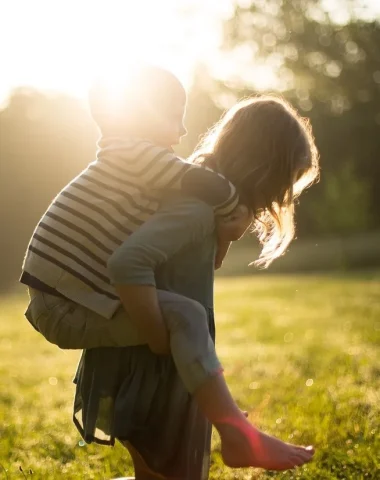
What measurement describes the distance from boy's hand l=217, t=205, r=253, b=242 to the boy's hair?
0.40 m

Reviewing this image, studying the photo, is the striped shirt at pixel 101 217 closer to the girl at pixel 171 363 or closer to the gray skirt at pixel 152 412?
the girl at pixel 171 363

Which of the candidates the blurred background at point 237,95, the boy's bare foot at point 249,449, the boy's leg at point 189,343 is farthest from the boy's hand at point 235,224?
the blurred background at point 237,95

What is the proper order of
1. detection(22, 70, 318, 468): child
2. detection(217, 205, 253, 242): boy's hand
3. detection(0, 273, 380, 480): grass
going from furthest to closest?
detection(0, 273, 380, 480): grass, detection(217, 205, 253, 242): boy's hand, detection(22, 70, 318, 468): child

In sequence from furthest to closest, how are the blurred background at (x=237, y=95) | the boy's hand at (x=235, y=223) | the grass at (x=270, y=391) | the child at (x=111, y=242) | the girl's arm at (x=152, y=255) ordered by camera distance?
the blurred background at (x=237, y=95)
the grass at (x=270, y=391)
the boy's hand at (x=235, y=223)
the child at (x=111, y=242)
the girl's arm at (x=152, y=255)

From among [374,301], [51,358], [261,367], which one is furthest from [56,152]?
[261,367]

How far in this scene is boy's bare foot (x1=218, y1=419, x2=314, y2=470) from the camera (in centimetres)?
266

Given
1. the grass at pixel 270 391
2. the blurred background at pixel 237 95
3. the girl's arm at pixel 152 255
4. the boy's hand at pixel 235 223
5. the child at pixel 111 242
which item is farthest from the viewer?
the blurred background at pixel 237 95

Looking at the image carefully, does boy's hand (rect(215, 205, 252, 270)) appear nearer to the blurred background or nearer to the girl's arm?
the girl's arm

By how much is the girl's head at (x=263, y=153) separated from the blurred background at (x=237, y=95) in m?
12.2

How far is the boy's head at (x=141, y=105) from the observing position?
279 centimetres

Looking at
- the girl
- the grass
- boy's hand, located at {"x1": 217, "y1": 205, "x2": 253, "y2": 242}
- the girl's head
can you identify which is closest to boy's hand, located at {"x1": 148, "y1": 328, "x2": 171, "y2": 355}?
the girl

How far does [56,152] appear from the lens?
93.9 feet

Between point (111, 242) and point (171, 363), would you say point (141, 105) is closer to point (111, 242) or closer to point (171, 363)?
point (111, 242)

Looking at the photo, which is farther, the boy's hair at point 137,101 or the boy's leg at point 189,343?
the boy's hair at point 137,101
